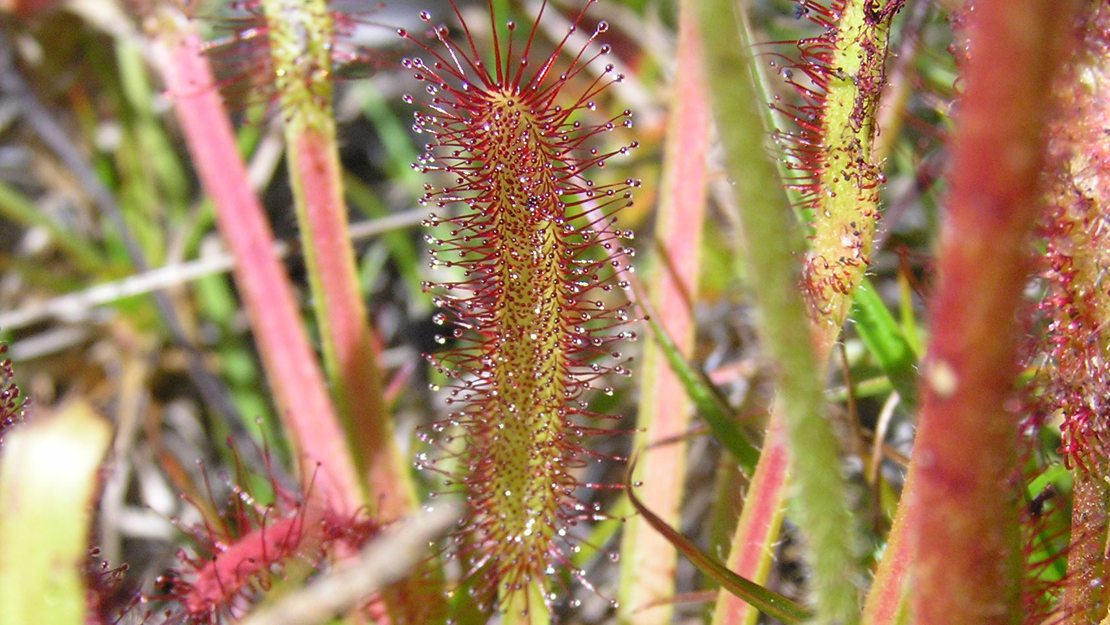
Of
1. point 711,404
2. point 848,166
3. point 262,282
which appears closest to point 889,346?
point 711,404

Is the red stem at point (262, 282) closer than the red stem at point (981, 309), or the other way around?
the red stem at point (981, 309)

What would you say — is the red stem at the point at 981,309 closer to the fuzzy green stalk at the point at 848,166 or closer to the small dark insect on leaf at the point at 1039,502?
the fuzzy green stalk at the point at 848,166

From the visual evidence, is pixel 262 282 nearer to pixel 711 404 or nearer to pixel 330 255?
pixel 330 255

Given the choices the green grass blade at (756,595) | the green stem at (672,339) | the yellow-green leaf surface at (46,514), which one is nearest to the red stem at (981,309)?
the green grass blade at (756,595)

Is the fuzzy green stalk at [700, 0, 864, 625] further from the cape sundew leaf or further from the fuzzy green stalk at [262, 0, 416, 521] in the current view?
the fuzzy green stalk at [262, 0, 416, 521]

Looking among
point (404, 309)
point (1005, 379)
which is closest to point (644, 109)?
point (404, 309)

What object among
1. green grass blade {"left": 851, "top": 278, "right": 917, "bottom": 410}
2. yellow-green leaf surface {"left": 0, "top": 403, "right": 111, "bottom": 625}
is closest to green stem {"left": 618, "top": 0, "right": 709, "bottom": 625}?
green grass blade {"left": 851, "top": 278, "right": 917, "bottom": 410}

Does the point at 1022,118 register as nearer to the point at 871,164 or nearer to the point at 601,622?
the point at 871,164
